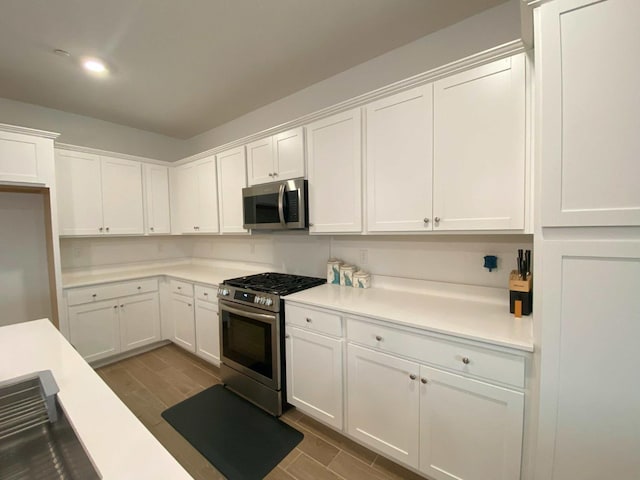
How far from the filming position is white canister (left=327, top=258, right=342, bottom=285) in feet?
7.80

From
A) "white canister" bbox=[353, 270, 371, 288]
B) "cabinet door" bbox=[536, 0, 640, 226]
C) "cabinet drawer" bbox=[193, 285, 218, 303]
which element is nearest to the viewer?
"cabinet door" bbox=[536, 0, 640, 226]

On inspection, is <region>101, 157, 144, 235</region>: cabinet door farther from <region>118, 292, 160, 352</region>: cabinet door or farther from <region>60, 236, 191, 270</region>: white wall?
<region>118, 292, 160, 352</region>: cabinet door

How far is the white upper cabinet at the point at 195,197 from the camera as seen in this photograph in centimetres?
312

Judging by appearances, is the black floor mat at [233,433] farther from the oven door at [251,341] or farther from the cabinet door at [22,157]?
the cabinet door at [22,157]

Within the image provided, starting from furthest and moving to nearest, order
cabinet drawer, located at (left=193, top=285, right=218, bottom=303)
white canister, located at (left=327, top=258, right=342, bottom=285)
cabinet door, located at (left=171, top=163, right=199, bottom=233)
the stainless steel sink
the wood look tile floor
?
cabinet door, located at (left=171, top=163, right=199, bottom=233), cabinet drawer, located at (left=193, top=285, right=218, bottom=303), white canister, located at (left=327, top=258, right=342, bottom=285), the wood look tile floor, the stainless steel sink

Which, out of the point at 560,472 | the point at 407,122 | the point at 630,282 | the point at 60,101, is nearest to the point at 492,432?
the point at 560,472

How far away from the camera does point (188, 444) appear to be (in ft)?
6.06

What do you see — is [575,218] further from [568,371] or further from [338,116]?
[338,116]

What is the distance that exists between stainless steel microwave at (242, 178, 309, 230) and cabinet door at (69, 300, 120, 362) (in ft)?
6.11

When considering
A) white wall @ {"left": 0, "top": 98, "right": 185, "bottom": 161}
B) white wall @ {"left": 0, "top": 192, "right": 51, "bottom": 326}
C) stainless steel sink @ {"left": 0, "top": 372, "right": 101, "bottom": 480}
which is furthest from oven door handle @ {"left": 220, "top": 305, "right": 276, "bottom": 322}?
white wall @ {"left": 0, "top": 98, "right": 185, "bottom": 161}

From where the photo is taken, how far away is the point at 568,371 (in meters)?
1.02

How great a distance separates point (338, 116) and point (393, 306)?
4.72 ft

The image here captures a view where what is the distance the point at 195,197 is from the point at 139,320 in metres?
1.60

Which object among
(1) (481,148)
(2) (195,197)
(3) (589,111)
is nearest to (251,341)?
(2) (195,197)
